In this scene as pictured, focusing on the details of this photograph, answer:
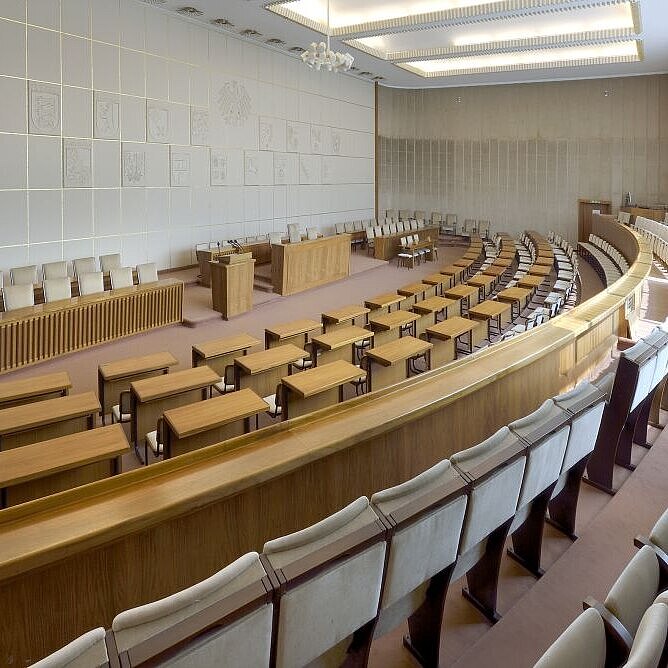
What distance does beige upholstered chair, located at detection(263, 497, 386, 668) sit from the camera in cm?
131

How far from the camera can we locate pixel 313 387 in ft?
11.7

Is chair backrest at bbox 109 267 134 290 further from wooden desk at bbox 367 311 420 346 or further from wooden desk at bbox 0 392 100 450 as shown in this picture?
wooden desk at bbox 0 392 100 450

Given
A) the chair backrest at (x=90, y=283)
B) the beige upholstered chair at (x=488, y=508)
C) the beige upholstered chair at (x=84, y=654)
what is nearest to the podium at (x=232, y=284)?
the chair backrest at (x=90, y=283)

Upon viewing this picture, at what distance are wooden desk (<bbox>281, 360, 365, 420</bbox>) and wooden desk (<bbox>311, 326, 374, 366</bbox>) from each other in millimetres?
788

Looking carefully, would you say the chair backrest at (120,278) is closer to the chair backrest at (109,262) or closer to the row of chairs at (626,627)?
the chair backrest at (109,262)

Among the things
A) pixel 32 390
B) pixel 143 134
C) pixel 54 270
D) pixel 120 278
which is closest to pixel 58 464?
pixel 32 390

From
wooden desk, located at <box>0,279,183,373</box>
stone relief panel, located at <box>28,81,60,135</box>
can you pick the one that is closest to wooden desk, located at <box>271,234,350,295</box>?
wooden desk, located at <box>0,279,183,373</box>

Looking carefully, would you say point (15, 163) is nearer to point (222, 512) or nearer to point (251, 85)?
point (251, 85)

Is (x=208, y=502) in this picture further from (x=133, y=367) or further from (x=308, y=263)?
(x=308, y=263)

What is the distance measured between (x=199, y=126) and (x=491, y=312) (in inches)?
254

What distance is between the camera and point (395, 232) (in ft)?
43.6

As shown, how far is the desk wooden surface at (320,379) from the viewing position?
3.55m

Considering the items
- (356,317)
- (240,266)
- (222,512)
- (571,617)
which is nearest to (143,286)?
(240,266)

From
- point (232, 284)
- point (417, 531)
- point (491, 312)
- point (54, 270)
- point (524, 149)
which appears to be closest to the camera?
point (417, 531)
